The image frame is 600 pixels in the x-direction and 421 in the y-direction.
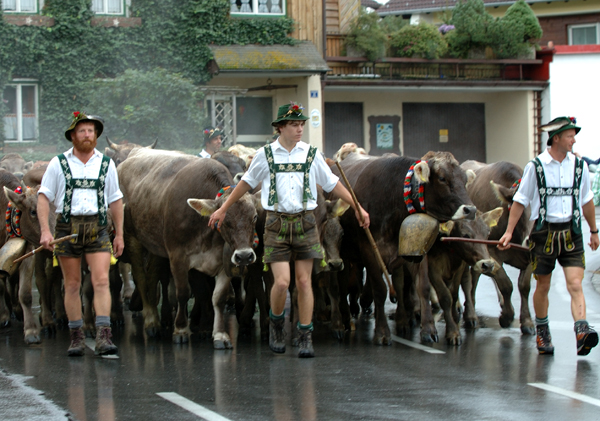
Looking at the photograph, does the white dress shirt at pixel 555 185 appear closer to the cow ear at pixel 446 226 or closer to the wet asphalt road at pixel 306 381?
the cow ear at pixel 446 226

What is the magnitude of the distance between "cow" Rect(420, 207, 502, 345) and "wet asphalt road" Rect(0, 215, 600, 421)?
333 mm

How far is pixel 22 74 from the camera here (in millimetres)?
23641

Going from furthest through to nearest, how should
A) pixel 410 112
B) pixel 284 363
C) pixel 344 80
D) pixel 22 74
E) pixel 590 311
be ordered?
pixel 410 112
pixel 344 80
pixel 22 74
pixel 590 311
pixel 284 363

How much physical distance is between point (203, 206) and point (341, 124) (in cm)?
2099

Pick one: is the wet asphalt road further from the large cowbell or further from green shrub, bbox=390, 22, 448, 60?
green shrub, bbox=390, 22, 448, 60

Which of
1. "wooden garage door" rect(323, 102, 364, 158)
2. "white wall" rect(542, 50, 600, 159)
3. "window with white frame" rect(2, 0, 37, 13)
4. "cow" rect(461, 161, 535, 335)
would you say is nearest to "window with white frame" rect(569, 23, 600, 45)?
"white wall" rect(542, 50, 600, 159)

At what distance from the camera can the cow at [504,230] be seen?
946 centimetres

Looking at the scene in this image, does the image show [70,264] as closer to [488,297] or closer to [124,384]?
[124,384]

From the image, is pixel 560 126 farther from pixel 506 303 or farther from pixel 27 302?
pixel 27 302

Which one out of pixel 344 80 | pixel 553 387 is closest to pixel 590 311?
pixel 553 387

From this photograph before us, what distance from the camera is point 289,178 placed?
306 inches

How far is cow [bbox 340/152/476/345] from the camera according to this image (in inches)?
332

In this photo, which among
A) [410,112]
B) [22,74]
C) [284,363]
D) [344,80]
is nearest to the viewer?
[284,363]

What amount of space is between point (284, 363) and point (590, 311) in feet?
14.2
